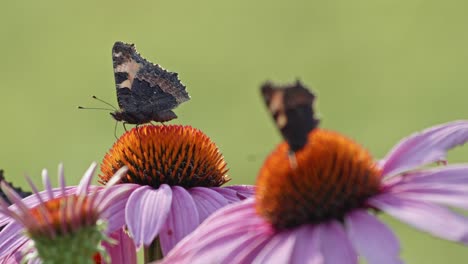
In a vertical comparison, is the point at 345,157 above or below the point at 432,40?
above

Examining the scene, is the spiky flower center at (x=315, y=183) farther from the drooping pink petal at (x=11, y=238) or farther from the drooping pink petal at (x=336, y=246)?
the drooping pink petal at (x=11, y=238)

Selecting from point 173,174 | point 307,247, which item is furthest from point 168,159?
point 307,247

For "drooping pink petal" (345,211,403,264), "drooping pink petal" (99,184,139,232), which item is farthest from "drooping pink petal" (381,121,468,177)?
"drooping pink petal" (99,184,139,232)

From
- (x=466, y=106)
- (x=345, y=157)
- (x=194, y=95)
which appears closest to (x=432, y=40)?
(x=466, y=106)

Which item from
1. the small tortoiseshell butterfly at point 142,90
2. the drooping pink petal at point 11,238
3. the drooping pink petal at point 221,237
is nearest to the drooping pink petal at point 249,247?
the drooping pink petal at point 221,237

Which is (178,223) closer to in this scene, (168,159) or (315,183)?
(168,159)

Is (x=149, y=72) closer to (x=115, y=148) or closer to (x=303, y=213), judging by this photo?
(x=115, y=148)
